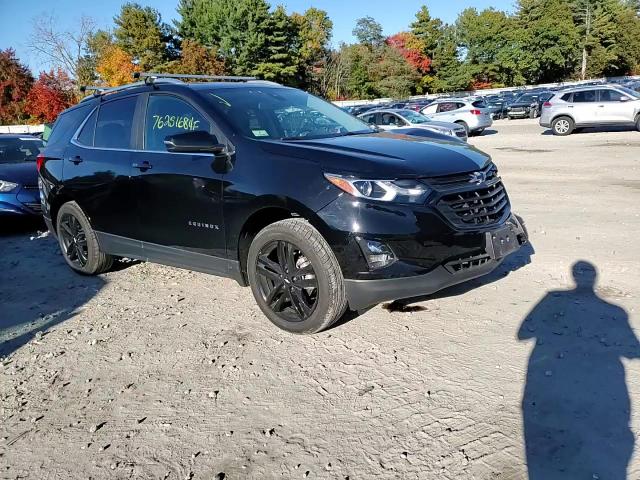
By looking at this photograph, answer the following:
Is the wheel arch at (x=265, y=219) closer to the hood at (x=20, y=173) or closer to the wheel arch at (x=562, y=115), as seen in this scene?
the hood at (x=20, y=173)

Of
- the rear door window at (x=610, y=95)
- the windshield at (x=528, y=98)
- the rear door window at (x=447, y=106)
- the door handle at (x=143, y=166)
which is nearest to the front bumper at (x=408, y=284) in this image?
the door handle at (x=143, y=166)

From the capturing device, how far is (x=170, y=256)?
4.49m

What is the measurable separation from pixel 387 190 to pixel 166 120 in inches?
85.9

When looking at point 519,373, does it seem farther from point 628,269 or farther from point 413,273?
point 628,269

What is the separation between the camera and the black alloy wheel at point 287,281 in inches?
144

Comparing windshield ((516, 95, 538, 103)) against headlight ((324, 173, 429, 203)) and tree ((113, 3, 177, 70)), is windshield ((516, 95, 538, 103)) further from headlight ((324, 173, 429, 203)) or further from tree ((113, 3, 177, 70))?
tree ((113, 3, 177, 70))

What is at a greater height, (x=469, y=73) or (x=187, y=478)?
(x=469, y=73)

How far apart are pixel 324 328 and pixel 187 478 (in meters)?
1.52

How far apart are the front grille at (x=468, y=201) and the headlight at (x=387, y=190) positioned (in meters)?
0.13

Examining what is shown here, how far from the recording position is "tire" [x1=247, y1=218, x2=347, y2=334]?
11.4 ft

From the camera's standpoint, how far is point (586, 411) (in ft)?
8.64

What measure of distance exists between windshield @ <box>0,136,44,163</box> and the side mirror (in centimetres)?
612

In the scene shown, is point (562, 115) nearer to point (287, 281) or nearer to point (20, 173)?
point (20, 173)

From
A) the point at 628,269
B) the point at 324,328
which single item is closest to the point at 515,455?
the point at 324,328
